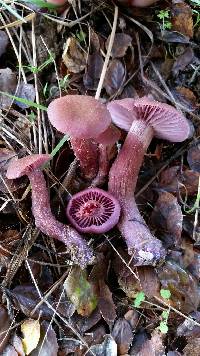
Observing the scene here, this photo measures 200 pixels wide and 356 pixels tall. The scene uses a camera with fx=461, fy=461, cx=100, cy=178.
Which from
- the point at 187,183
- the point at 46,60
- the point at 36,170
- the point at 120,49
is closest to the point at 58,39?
the point at 46,60

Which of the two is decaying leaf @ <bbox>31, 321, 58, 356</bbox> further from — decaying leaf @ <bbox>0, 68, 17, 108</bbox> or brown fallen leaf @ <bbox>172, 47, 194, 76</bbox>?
brown fallen leaf @ <bbox>172, 47, 194, 76</bbox>

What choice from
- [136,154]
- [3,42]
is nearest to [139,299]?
[136,154]

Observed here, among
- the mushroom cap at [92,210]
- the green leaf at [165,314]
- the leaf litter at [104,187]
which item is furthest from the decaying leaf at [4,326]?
the green leaf at [165,314]

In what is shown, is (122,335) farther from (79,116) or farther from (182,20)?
(182,20)

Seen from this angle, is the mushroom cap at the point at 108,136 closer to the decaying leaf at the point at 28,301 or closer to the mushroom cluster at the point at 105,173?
the mushroom cluster at the point at 105,173

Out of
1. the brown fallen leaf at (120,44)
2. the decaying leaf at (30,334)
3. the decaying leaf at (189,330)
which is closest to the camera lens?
the decaying leaf at (30,334)

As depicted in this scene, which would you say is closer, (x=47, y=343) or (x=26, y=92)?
(x=47, y=343)

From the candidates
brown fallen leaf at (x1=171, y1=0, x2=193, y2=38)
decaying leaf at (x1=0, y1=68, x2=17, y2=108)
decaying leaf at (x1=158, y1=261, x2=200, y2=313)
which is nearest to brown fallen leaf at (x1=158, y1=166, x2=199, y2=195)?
decaying leaf at (x1=158, y1=261, x2=200, y2=313)
